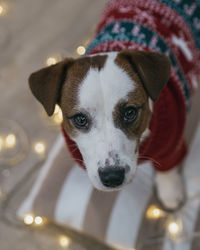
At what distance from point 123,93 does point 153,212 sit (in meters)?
0.86

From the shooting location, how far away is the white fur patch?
4.03 feet

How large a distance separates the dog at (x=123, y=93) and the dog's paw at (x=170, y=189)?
0.24 meters

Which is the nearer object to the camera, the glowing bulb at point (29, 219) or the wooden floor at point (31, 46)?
the glowing bulb at point (29, 219)

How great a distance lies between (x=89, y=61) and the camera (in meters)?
1.31

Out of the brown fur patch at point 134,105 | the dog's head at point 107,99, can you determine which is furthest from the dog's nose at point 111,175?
the brown fur patch at point 134,105

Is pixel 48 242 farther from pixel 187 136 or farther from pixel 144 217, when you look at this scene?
pixel 187 136

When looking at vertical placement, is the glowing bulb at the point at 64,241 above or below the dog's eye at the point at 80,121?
below

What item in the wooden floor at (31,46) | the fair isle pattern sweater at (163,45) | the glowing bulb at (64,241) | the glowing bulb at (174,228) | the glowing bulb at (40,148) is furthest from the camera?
the wooden floor at (31,46)

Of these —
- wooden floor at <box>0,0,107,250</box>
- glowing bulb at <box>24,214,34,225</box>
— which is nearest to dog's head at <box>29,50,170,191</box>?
glowing bulb at <box>24,214,34,225</box>

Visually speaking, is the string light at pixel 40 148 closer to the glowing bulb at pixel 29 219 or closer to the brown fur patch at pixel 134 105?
the glowing bulb at pixel 29 219

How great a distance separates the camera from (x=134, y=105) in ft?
4.18

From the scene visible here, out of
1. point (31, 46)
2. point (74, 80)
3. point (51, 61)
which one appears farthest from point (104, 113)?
point (31, 46)

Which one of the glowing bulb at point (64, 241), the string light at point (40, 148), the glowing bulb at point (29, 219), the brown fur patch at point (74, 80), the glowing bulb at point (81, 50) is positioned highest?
the brown fur patch at point (74, 80)

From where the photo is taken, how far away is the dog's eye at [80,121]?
128 centimetres
